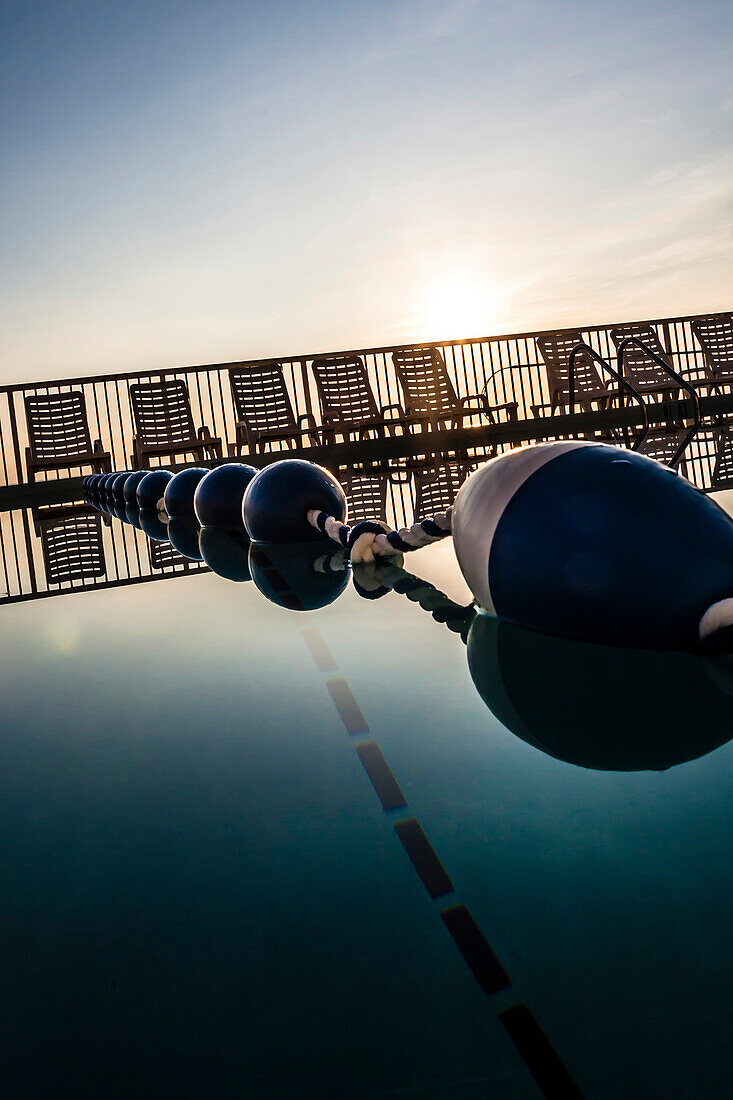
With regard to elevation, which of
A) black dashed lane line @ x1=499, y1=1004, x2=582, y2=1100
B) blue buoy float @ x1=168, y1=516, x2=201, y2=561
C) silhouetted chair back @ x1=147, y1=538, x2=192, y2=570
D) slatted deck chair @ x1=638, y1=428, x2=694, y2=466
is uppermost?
slatted deck chair @ x1=638, y1=428, x2=694, y2=466

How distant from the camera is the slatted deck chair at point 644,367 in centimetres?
922

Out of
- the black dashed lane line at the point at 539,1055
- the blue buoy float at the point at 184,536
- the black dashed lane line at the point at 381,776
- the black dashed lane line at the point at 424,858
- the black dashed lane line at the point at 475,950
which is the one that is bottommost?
the black dashed lane line at the point at 539,1055

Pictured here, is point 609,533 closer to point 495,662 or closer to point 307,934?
point 495,662

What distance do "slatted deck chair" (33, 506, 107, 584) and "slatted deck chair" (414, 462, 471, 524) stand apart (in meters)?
1.44

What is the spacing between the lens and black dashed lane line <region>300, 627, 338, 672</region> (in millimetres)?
1309

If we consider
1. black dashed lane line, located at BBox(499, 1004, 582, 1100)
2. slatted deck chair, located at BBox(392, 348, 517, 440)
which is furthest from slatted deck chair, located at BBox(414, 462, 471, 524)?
black dashed lane line, located at BBox(499, 1004, 582, 1100)

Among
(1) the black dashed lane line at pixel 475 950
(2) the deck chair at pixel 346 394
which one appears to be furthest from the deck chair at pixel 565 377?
(1) the black dashed lane line at pixel 475 950

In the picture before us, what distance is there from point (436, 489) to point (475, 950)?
473 centimetres

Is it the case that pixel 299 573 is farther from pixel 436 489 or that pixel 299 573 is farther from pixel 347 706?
pixel 436 489

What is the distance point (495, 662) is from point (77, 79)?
1381cm

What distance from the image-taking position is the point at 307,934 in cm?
54

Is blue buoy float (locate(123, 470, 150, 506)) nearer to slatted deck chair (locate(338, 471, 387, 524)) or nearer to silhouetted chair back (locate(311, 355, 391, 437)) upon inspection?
slatted deck chair (locate(338, 471, 387, 524))

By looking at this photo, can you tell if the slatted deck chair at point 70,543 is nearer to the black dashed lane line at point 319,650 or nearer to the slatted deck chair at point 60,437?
the black dashed lane line at point 319,650

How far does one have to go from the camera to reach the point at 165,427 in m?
8.68
